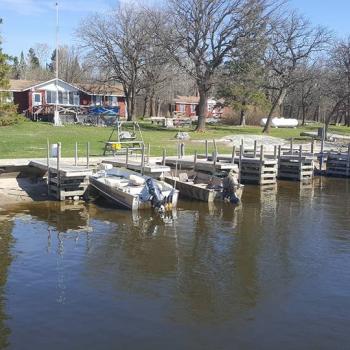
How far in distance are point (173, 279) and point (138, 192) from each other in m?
9.01

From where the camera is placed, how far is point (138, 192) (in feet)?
74.0

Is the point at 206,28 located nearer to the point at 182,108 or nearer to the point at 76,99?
the point at 76,99

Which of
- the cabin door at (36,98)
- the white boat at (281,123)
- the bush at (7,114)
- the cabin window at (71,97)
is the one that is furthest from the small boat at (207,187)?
the white boat at (281,123)

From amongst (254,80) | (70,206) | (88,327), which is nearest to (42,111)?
(254,80)

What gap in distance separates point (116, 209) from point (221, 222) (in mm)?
4408

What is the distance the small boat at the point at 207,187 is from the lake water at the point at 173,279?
81.6 inches

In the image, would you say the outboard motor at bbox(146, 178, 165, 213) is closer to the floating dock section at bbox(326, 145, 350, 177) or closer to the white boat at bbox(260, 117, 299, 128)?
the floating dock section at bbox(326, 145, 350, 177)

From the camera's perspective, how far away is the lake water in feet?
34.9

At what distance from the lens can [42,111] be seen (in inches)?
2371

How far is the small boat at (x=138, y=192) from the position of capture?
22141 mm

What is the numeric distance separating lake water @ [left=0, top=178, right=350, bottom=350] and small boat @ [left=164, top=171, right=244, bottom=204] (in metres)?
2.07

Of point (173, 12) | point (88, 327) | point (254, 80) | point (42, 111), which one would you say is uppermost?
point (173, 12)

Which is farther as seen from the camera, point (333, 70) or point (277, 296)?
point (333, 70)

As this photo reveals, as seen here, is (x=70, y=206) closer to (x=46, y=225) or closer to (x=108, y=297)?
(x=46, y=225)
